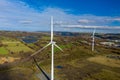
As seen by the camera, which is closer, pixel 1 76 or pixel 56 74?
pixel 1 76

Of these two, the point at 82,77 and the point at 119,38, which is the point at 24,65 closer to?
the point at 82,77

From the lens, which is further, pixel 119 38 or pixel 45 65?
pixel 119 38

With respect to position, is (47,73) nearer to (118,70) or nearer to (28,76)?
(28,76)

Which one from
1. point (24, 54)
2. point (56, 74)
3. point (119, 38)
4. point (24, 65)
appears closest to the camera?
point (56, 74)

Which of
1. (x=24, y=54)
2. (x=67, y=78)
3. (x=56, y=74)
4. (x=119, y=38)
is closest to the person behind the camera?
(x=67, y=78)

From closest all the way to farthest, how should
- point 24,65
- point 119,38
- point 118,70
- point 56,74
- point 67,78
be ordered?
point 67,78
point 56,74
point 118,70
point 24,65
point 119,38

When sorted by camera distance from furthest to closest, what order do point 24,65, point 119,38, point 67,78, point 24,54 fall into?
point 119,38
point 24,54
point 24,65
point 67,78

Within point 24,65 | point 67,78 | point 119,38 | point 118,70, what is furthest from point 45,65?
point 119,38

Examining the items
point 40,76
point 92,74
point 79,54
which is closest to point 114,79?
point 92,74
